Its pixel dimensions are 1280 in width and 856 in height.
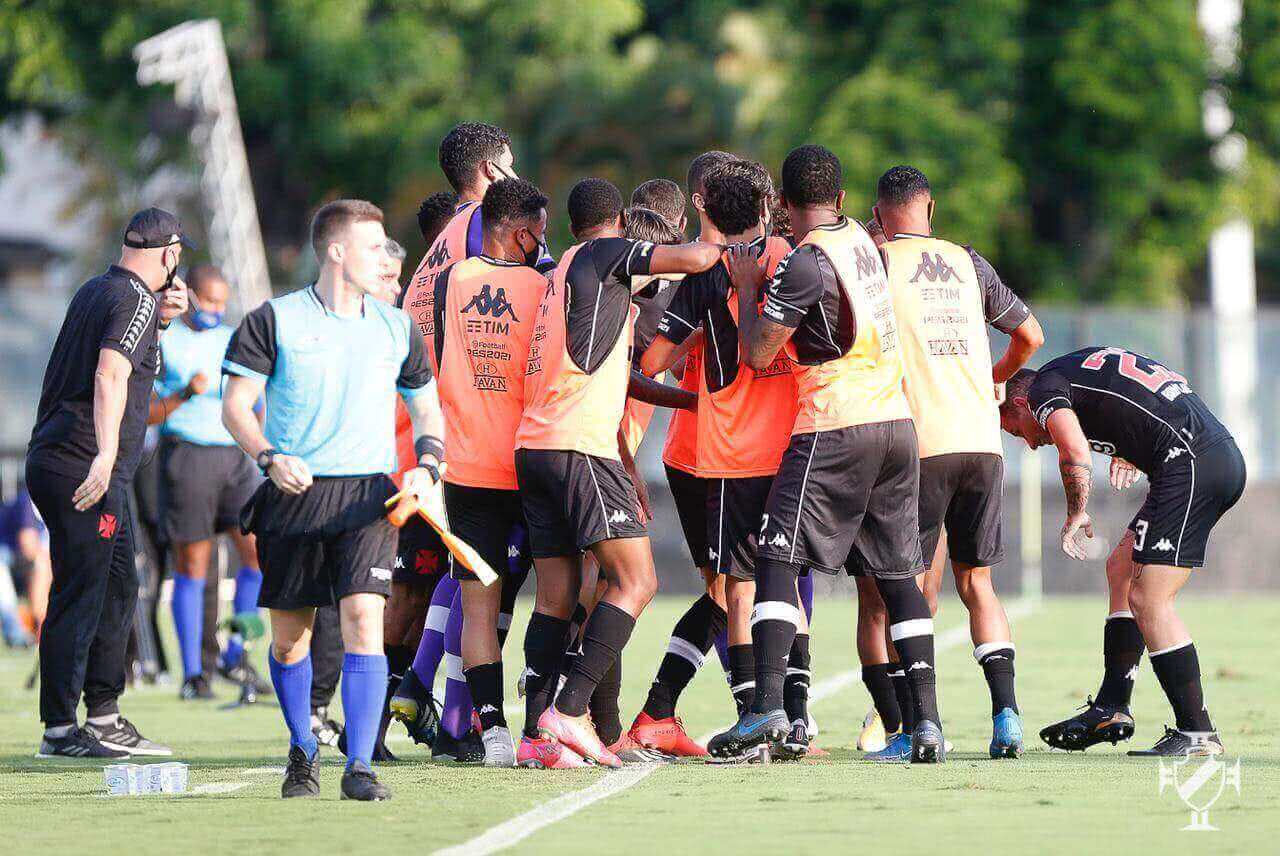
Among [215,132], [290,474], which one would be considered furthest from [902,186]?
[215,132]

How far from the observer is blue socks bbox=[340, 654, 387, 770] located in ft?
23.0

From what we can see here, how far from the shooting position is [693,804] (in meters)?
6.87

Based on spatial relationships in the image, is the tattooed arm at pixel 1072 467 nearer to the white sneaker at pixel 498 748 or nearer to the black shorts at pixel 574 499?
the black shorts at pixel 574 499

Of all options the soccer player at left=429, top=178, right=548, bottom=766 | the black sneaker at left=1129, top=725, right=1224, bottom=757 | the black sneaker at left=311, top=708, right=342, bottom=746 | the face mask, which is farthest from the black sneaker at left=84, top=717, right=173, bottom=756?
the black sneaker at left=1129, top=725, right=1224, bottom=757

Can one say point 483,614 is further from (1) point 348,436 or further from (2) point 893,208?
(2) point 893,208

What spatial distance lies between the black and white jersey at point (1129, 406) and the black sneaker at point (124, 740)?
405 cm

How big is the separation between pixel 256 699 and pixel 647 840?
600 centimetres

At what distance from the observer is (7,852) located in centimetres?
605

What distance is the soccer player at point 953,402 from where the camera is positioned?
333 inches

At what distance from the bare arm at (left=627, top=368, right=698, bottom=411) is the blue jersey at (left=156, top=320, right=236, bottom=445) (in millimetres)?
3827

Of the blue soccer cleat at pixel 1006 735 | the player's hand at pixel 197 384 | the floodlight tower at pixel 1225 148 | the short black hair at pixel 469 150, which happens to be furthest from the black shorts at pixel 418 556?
the floodlight tower at pixel 1225 148

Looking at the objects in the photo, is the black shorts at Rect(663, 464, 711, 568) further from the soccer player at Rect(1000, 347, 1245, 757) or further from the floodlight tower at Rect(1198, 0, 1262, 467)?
the floodlight tower at Rect(1198, 0, 1262, 467)

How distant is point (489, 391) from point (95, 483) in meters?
1.69

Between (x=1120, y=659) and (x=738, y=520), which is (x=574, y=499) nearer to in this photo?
(x=738, y=520)
